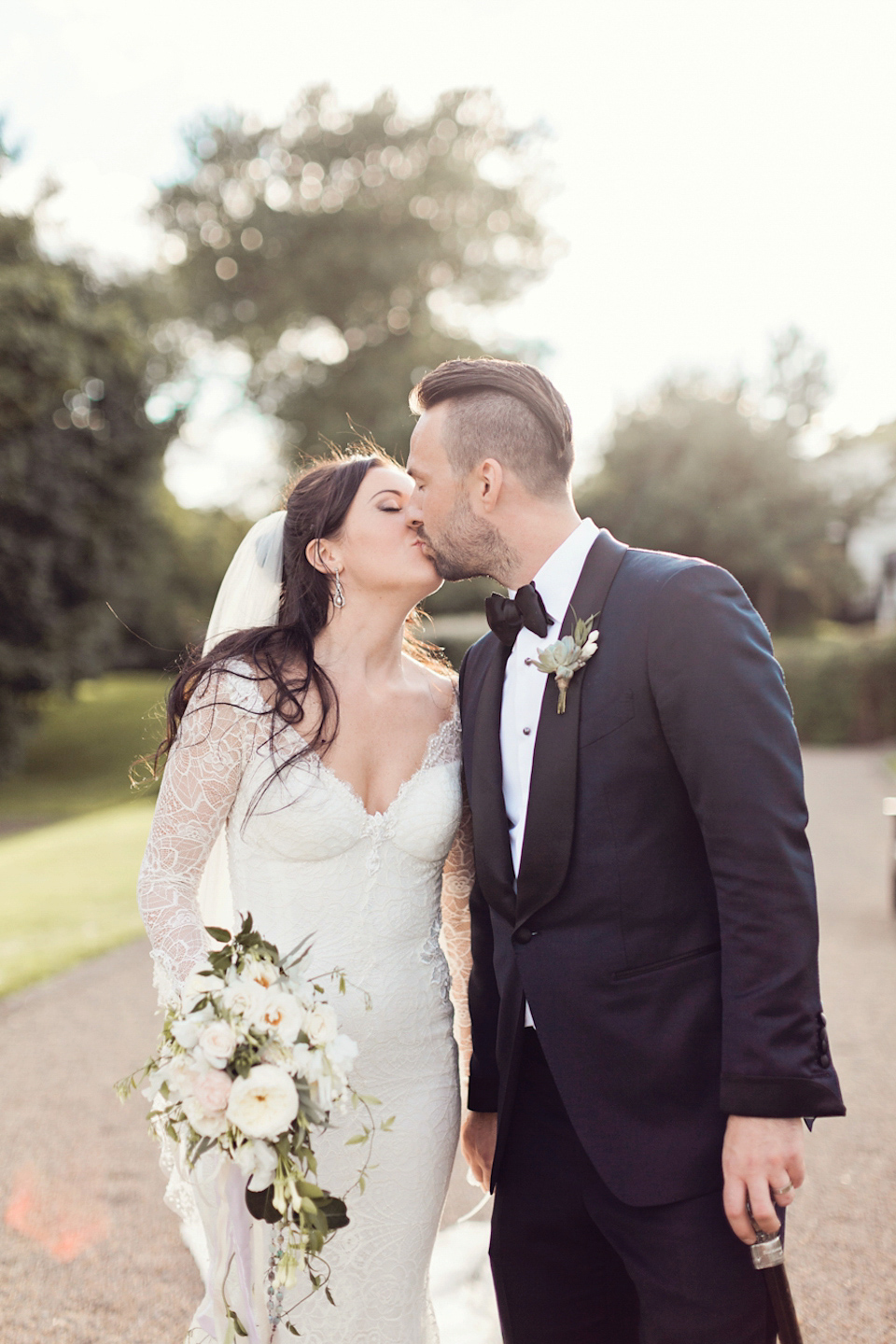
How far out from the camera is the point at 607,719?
2268 millimetres

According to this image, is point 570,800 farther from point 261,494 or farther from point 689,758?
point 261,494

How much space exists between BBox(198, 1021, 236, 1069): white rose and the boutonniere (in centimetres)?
96

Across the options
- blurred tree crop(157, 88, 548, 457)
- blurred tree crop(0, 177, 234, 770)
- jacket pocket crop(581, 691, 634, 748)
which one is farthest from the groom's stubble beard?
blurred tree crop(157, 88, 548, 457)

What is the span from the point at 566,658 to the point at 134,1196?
349 centimetres

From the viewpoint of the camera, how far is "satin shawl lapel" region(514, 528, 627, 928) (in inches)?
89.1

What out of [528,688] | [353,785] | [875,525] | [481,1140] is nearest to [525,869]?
[528,688]

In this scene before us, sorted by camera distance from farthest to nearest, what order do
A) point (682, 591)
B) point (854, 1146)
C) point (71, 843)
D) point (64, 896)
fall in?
point (71, 843) → point (64, 896) → point (854, 1146) → point (682, 591)

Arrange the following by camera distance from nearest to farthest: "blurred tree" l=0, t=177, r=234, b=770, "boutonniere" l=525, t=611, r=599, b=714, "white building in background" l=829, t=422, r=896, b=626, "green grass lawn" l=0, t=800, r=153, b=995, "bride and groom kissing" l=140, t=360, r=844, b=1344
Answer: "bride and groom kissing" l=140, t=360, r=844, b=1344 → "boutonniere" l=525, t=611, r=599, b=714 → "green grass lawn" l=0, t=800, r=153, b=995 → "blurred tree" l=0, t=177, r=234, b=770 → "white building in background" l=829, t=422, r=896, b=626

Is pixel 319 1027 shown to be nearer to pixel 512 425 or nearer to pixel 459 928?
pixel 459 928

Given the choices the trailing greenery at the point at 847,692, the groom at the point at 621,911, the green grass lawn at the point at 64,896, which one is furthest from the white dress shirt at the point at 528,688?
the trailing greenery at the point at 847,692

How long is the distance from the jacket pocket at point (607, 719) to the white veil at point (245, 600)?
142 centimetres

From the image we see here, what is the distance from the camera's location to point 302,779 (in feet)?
9.32

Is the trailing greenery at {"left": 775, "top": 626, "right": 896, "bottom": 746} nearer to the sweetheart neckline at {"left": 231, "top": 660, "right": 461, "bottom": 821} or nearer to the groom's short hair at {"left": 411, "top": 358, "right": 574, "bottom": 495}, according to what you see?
the sweetheart neckline at {"left": 231, "top": 660, "right": 461, "bottom": 821}

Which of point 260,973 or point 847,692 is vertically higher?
point 847,692
